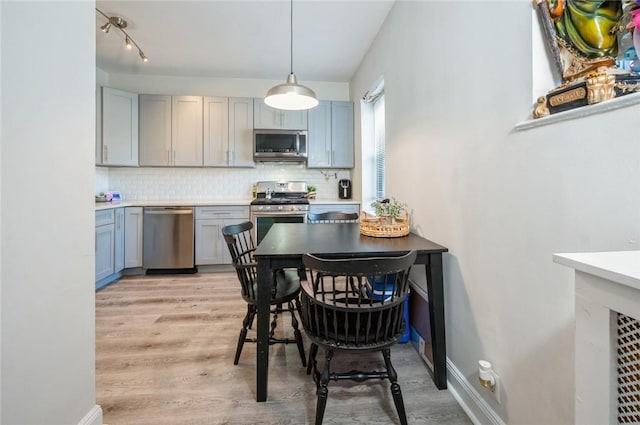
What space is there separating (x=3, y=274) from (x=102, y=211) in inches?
110

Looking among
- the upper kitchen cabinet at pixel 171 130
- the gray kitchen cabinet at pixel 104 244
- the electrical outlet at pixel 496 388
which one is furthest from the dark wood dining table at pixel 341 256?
the upper kitchen cabinet at pixel 171 130

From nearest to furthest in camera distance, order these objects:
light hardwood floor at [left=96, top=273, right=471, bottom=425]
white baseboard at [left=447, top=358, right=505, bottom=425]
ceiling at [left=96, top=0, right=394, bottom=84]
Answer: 1. white baseboard at [left=447, top=358, right=505, bottom=425]
2. light hardwood floor at [left=96, top=273, right=471, bottom=425]
3. ceiling at [left=96, top=0, right=394, bottom=84]

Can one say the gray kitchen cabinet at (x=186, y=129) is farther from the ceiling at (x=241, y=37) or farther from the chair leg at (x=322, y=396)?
the chair leg at (x=322, y=396)

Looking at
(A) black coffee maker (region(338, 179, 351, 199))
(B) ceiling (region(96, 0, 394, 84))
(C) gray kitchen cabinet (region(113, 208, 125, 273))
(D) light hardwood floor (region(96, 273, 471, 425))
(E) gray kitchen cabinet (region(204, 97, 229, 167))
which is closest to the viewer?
(D) light hardwood floor (region(96, 273, 471, 425))

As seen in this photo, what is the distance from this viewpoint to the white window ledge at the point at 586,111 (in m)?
0.75

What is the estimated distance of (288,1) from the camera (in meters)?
2.54

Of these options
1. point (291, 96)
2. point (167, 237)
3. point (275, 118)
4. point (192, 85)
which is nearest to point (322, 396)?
point (291, 96)

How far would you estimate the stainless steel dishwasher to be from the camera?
3.79 metres

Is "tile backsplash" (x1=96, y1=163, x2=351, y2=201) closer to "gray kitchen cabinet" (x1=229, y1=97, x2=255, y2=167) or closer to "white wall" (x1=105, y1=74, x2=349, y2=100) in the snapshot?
"gray kitchen cabinet" (x1=229, y1=97, x2=255, y2=167)

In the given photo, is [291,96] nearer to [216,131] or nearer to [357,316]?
[357,316]

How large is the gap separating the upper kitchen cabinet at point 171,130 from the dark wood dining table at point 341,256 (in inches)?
114

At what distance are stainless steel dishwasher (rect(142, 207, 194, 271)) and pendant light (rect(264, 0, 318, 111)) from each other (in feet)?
7.15

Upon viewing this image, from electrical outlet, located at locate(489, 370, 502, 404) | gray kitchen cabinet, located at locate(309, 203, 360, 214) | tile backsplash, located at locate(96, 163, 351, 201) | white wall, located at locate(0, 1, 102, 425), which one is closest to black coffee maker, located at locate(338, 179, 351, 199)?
tile backsplash, located at locate(96, 163, 351, 201)

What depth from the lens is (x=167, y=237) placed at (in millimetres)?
3797
